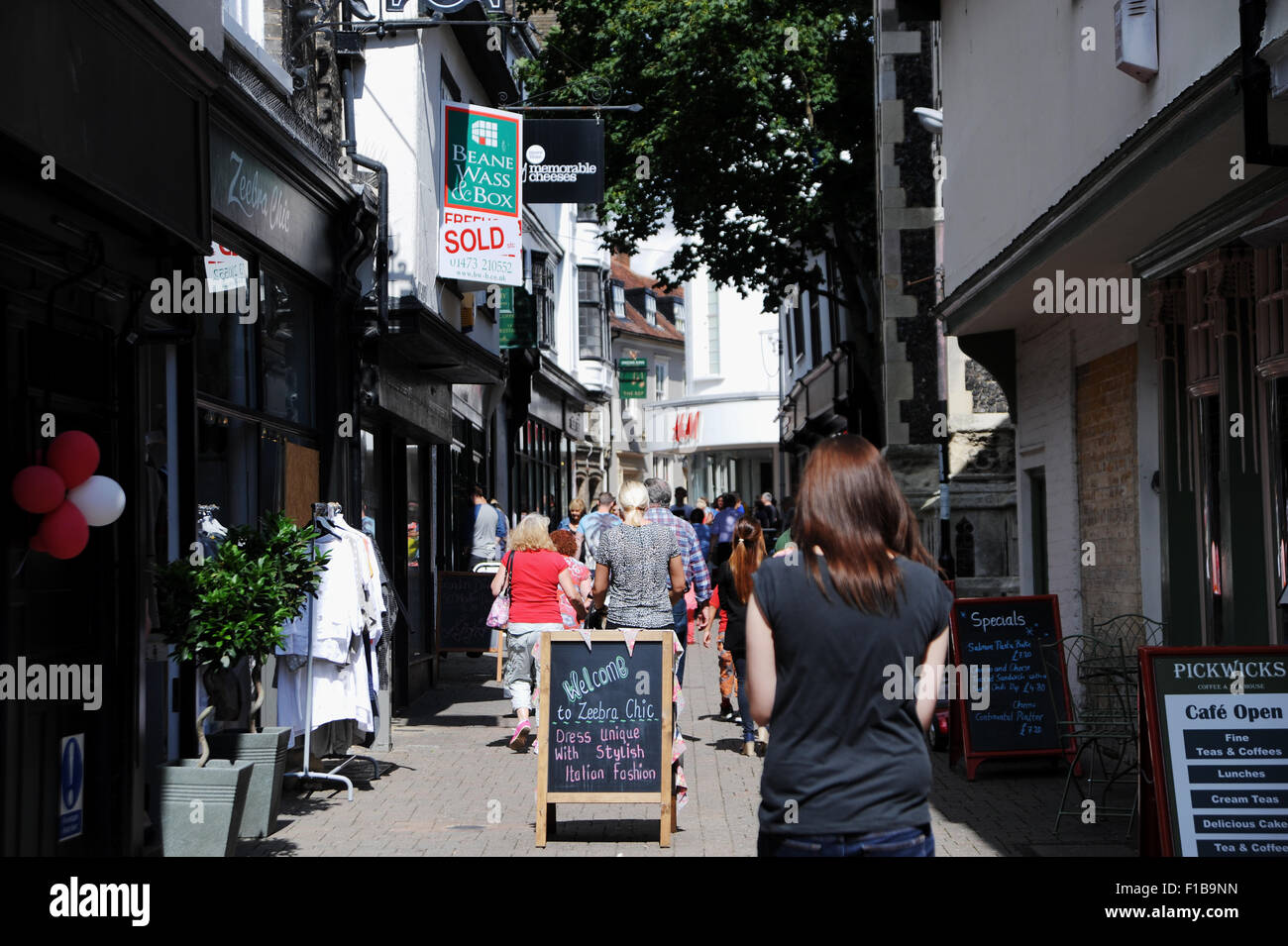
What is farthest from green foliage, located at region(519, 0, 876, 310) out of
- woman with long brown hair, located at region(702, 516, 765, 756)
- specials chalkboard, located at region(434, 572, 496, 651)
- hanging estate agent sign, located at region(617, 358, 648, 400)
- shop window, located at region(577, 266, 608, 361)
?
hanging estate agent sign, located at region(617, 358, 648, 400)

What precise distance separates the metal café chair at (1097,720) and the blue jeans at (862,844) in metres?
4.75

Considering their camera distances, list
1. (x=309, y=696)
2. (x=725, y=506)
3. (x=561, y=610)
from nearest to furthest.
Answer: (x=309, y=696) < (x=561, y=610) < (x=725, y=506)

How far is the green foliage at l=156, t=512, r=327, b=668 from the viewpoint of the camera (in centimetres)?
755

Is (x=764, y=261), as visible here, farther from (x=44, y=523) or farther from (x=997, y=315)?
(x=44, y=523)

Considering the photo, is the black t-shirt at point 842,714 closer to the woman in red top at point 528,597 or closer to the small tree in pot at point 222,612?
the small tree in pot at point 222,612

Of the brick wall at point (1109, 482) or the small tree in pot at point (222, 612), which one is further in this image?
the brick wall at point (1109, 482)

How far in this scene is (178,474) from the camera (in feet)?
29.6

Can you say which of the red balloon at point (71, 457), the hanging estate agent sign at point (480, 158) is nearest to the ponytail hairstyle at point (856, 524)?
the red balloon at point (71, 457)

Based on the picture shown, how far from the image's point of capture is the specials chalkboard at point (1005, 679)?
10242 mm

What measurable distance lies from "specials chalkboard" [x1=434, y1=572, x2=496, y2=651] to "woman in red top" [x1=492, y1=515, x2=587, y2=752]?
4613mm

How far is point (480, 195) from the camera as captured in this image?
15.6 m

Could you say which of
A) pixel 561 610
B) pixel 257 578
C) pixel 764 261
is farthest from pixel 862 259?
pixel 257 578

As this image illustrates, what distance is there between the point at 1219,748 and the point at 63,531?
486 centimetres

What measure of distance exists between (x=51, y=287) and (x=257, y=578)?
1.84 meters
